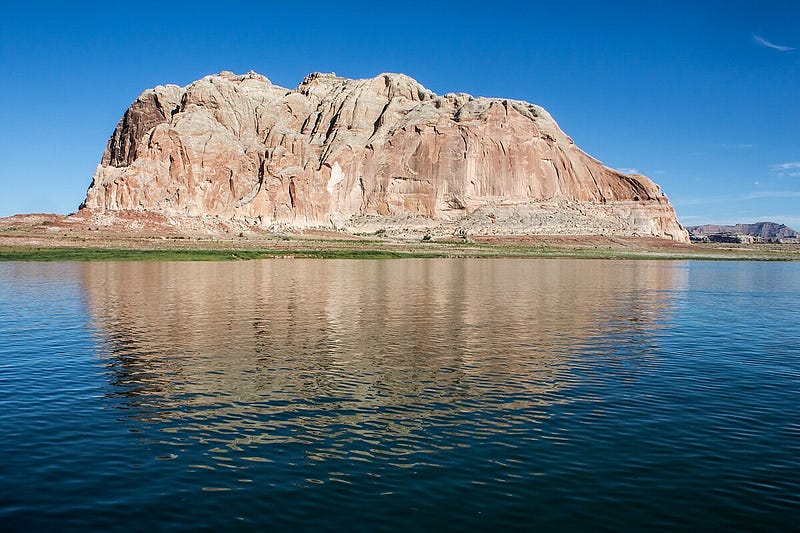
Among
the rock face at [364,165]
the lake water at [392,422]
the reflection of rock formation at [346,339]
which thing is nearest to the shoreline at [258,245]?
the rock face at [364,165]

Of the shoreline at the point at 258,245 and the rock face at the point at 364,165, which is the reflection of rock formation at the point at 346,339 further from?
Answer: the rock face at the point at 364,165

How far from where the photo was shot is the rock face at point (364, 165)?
15250 centimetres

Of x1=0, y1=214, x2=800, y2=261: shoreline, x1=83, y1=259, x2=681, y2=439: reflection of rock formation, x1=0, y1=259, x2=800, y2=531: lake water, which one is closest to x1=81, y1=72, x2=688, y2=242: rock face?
x1=0, y1=214, x2=800, y2=261: shoreline

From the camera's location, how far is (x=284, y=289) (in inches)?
1804

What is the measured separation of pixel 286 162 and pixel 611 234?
82.7m

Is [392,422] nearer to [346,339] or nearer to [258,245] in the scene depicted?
[346,339]

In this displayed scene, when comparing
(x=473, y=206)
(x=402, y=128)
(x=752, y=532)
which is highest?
(x=402, y=128)

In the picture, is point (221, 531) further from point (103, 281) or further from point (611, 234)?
point (611, 234)

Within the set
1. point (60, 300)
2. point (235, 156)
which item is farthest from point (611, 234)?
point (60, 300)

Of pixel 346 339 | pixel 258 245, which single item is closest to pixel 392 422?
pixel 346 339

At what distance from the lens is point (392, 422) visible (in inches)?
575

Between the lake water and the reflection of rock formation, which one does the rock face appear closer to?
the reflection of rock formation

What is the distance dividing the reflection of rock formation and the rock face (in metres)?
106

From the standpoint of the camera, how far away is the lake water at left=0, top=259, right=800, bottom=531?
10.3m
